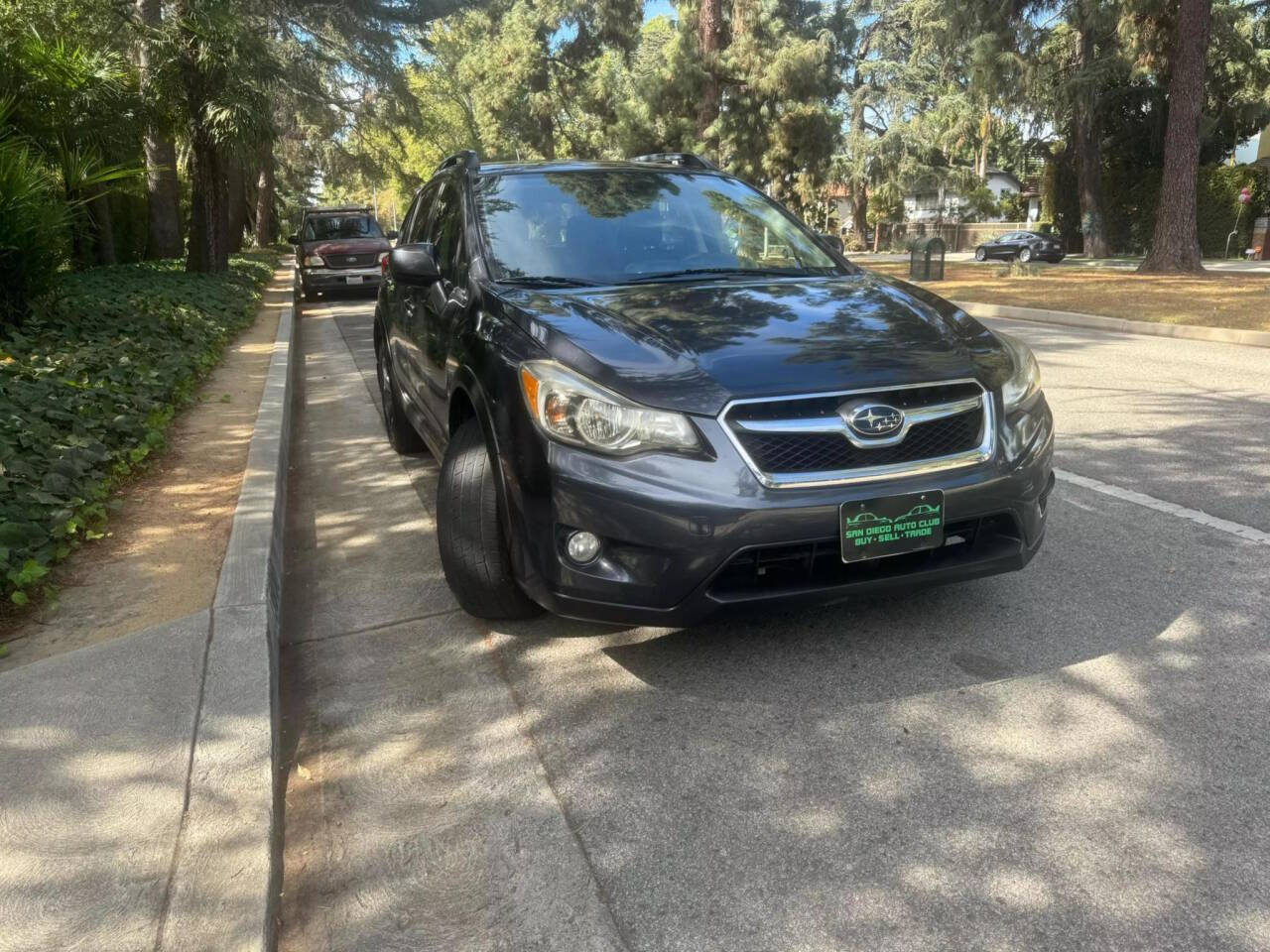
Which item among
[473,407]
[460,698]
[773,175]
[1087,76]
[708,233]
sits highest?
[1087,76]

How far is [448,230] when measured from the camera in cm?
476

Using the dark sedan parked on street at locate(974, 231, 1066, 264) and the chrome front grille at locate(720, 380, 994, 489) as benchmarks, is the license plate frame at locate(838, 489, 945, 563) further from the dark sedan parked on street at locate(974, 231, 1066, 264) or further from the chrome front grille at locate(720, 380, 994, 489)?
the dark sedan parked on street at locate(974, 231, 1066, 264)

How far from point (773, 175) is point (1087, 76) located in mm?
9650

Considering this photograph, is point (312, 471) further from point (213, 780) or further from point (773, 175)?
point (773, 175)

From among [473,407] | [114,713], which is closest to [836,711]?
[473,407]

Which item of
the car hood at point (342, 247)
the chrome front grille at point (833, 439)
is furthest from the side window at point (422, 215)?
the car hood at point (342, 247)

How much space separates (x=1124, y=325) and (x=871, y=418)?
11.4 meters

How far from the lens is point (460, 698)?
10.7 ft

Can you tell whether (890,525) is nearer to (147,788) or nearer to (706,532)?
(706,532)

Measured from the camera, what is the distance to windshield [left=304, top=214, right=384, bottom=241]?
19359 millimetres

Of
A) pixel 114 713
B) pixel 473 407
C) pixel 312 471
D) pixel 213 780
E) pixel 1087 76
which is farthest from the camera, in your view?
pixel 1087 76

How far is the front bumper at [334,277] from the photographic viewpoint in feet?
61.5

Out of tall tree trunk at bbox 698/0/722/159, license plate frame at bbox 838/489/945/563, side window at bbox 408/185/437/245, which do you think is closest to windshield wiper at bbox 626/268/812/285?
license plate frame at bbox 838/489/945/563

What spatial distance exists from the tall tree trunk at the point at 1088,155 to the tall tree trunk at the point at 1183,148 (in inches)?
405
